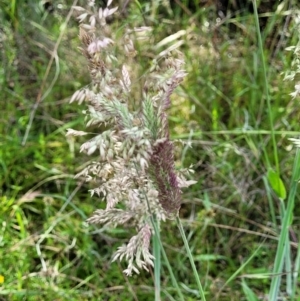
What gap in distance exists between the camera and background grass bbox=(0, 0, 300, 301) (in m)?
1.39

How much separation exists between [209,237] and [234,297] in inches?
10.8

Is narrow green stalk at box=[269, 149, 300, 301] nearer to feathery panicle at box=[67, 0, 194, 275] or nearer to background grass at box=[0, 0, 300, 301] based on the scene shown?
background grass at box=[0, 0, 300, 301]

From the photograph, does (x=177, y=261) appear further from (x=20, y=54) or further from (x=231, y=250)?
(x=20, y=54)

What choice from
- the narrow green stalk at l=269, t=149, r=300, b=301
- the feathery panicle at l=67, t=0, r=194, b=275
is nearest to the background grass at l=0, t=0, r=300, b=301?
the narrow green stalk at l=269, t=149, r=300, b=301

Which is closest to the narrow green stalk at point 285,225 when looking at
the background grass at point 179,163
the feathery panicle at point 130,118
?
the background grass at point 179,163

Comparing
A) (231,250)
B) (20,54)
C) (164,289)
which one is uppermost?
(20,54)

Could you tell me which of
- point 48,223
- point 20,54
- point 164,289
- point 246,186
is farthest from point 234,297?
point 20,54

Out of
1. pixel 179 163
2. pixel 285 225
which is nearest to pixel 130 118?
pixel 285 225

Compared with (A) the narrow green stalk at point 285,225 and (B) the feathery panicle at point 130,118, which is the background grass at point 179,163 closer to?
(A) the narrow green stalk at point 285,225

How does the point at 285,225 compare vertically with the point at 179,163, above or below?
above

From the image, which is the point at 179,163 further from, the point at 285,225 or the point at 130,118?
the point at 130,118

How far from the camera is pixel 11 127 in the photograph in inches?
77.0

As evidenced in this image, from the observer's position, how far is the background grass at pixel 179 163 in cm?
139

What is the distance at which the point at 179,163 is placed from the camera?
170 centimetres
